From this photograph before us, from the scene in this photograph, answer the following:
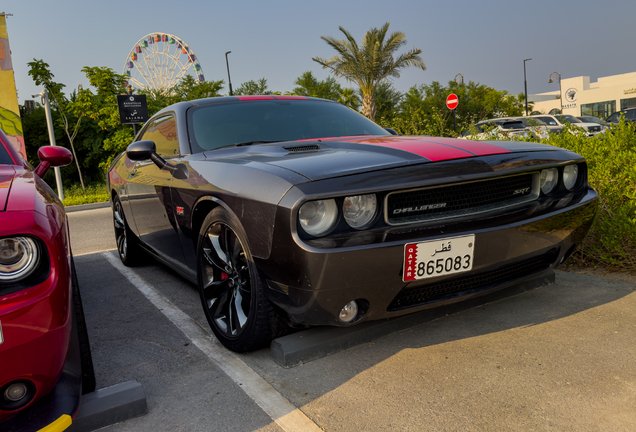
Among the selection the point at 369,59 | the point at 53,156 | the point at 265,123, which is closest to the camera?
the point at 53,156

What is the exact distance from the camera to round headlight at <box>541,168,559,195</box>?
2.61 metres

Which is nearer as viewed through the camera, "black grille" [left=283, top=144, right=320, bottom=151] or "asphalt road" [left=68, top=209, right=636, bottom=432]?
"asphalt road" [left=68, top=209, right=636, bottom=432]

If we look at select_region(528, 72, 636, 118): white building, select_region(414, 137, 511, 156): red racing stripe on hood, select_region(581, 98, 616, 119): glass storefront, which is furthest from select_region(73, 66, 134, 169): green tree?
select_region(581, 98, 616, 119): glass storefront

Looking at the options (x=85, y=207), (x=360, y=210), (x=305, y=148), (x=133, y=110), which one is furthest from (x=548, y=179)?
(x=133, y=110)

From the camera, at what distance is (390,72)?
2267cm

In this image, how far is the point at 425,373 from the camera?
2244 millimetres

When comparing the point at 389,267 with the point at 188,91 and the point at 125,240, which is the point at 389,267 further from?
the point at 188,91

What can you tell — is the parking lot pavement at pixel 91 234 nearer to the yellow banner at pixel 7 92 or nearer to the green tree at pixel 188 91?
the yellow banner at pixel 7 92

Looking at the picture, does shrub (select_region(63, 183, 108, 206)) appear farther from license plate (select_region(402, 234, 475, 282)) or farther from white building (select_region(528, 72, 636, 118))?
white building (select_region(528, 72, 636, 118))

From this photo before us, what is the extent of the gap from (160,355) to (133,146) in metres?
1.32

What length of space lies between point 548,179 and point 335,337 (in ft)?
4.61

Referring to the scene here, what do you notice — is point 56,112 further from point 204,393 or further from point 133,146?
point 204,393

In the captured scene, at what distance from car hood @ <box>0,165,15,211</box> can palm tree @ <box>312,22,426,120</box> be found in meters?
21.2

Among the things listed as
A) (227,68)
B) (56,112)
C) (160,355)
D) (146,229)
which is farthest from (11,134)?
(227,68)
